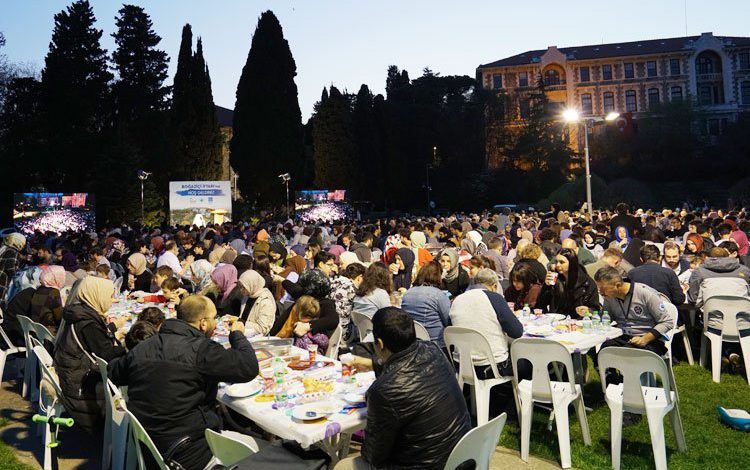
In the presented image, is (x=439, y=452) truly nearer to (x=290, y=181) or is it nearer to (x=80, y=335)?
(x=80, y=335)

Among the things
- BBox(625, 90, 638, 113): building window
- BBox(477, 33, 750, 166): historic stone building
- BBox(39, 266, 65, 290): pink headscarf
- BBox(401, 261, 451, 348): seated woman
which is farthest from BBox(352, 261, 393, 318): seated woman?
BBox(625, 90, 638, 113): building window

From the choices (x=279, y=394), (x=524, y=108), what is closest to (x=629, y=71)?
(x=524, y=108)

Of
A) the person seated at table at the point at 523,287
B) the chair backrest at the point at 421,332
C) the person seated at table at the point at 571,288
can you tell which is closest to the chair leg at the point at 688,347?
the person seated at table at the point at 571,288

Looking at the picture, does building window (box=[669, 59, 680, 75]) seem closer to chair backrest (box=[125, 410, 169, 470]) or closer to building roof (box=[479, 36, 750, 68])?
building roof (box=[479, 36, 750, 68])

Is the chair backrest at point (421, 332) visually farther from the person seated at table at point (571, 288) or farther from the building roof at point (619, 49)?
the building roof at point (619, 49)

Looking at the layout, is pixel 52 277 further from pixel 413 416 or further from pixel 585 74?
pixel 585 74

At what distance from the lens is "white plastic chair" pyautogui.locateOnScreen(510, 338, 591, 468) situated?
438 centimetres

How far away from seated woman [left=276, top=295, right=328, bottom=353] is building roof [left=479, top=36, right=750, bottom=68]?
198 ft

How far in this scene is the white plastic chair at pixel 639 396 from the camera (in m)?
4.02

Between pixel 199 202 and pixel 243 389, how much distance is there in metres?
22.4

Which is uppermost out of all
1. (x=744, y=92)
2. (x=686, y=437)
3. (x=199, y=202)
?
(x=744, y=92)

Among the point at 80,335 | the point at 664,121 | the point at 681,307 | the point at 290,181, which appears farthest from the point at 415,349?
the point at 664,121

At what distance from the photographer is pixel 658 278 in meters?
6.50

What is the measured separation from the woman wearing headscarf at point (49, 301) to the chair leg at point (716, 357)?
7.49m
